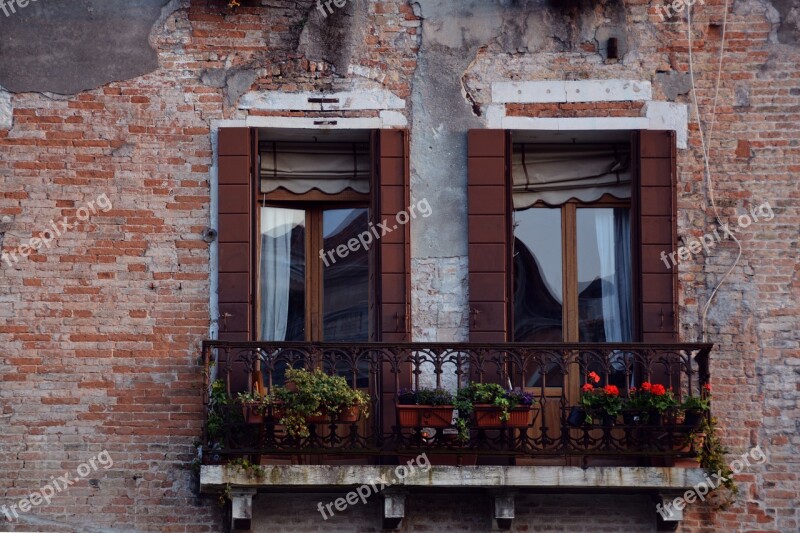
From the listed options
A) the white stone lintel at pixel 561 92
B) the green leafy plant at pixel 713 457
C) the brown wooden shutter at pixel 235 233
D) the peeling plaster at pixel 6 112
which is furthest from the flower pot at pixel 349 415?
the peeling plaster at pixel 6 112

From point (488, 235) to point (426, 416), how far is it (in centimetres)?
155

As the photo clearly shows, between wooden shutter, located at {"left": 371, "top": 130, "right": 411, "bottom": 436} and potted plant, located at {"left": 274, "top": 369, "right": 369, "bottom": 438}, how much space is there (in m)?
0.48

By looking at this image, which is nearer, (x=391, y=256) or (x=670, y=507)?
(x=670, y=507)

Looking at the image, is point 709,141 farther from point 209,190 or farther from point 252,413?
point 252,413

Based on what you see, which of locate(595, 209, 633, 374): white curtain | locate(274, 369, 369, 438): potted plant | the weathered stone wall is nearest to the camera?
locate(274, 369, 369, 438): potted plant

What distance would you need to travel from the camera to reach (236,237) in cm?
1188

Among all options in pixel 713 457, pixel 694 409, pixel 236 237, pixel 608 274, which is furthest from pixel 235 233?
pixel 713 457

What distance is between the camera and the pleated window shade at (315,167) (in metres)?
12.4

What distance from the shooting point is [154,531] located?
11.5 meters

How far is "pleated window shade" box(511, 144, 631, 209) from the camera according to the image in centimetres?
1248

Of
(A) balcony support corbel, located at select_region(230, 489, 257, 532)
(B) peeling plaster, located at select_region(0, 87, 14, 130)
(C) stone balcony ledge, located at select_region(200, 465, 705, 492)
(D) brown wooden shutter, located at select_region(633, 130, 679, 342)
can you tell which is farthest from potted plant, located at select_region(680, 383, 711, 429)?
(B) peeling plaster, located at select_region(0, 87, 14, 130)

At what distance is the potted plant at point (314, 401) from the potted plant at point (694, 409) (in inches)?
89.5

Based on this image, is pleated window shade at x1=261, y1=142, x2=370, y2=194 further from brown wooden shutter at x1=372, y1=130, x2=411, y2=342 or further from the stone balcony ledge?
the stone balcony ledge

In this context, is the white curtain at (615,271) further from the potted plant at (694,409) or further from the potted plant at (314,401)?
the potted plant at (314,401)
